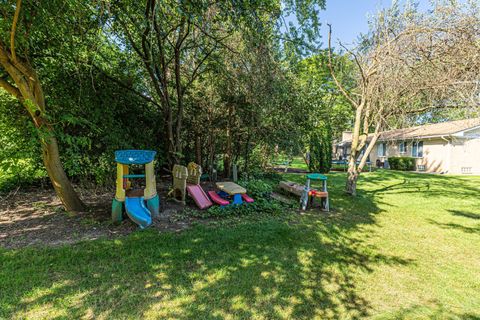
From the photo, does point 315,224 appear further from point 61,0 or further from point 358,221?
point 61,0

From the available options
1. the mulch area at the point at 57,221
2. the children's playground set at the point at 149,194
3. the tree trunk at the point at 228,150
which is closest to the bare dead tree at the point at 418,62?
the children's playground set at the point at 149,194

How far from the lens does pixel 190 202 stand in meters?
5.39

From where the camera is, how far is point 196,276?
2680mm

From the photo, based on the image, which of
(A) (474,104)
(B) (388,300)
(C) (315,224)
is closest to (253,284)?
(B) (388,300)

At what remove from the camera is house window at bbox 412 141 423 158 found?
16.6 m

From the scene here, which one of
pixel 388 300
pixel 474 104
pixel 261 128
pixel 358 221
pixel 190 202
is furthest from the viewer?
pixel 261 128

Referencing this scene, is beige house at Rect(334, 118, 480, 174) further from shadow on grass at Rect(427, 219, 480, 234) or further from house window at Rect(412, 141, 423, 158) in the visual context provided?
shadow on grass at Rect(427, 219, 480, 234)

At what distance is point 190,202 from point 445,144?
57.3 feet

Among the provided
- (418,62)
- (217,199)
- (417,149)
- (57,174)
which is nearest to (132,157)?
(57,174)

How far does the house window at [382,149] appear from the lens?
64.5 feet

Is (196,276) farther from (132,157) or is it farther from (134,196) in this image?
(132,157)

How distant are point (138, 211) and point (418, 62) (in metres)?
6.65

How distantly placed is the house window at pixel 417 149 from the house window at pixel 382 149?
2.52 meters

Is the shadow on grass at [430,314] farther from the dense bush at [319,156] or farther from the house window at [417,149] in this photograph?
the house window at [417,149]
